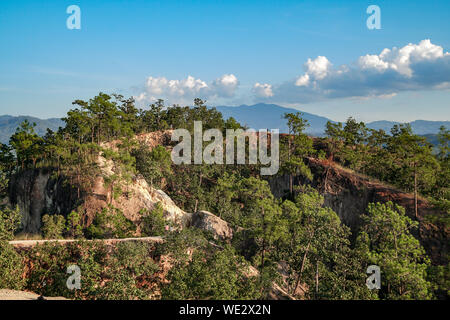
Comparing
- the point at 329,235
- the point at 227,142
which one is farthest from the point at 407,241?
the point at 227,142

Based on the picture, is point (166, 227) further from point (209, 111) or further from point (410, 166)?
point (209, 111)

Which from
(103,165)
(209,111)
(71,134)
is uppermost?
(209,111)

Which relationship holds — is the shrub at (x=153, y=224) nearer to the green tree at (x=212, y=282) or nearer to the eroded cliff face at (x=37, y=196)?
the eroded cliff face at (x=37, y=196)

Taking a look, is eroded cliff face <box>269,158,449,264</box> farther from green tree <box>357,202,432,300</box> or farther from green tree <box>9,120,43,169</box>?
green tree <box>9,120,43,169</box>

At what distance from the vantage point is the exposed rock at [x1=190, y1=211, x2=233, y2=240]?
121 feet

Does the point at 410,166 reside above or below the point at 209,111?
below

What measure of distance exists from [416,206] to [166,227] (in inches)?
1223

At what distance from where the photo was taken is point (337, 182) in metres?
46.7

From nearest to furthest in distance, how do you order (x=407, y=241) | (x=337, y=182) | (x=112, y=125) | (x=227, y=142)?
(x=407, y=241) → (x=337, y=182) → (x=112, y=125) → (x=227, y=142)

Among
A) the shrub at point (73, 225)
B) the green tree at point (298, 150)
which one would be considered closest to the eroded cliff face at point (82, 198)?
the shrub at point (73, 225)

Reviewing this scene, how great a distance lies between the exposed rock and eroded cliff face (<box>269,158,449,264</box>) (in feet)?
59.4

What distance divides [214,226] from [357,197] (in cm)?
2265

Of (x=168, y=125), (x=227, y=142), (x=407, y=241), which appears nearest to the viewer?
(x=407, y=241)

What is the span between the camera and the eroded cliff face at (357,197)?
32.2m
